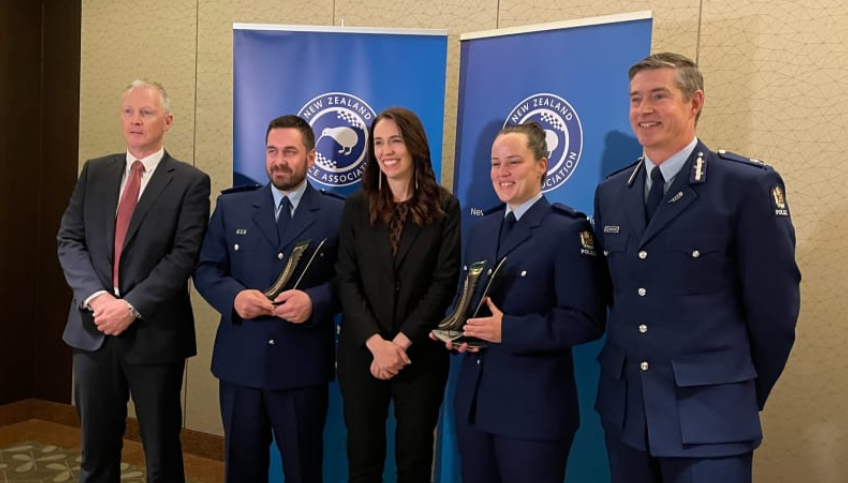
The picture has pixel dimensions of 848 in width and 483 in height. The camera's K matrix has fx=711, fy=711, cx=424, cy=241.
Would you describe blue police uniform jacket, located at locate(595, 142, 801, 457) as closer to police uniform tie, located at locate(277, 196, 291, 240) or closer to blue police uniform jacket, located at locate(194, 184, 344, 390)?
blue police uniform jacket, located at locate(194, 184, 344, 390)

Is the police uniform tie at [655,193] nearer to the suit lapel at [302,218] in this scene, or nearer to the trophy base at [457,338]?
the trophy base at [457,338]

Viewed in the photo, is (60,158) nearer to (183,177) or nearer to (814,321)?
(183,177)

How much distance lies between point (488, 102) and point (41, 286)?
3302mm

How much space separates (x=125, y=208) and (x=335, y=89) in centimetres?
104

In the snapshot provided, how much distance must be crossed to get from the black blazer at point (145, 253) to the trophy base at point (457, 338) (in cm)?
116

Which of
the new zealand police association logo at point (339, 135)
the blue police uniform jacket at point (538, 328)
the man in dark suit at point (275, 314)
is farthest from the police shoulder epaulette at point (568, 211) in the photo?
the new zealand police association logo at point (339, 135)

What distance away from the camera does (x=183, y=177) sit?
286cm

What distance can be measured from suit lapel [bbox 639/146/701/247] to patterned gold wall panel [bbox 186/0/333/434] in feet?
9.41

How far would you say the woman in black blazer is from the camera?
2.43 meters

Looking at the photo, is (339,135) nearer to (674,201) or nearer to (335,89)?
(335,89)

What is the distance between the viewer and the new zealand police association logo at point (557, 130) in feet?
9.25

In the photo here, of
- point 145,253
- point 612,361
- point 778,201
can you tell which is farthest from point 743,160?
point 145,253

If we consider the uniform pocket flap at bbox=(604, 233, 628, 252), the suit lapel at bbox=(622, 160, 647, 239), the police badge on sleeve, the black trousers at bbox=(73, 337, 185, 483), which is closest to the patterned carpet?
the black trousers at bbox=(73, 337, 185, 483)

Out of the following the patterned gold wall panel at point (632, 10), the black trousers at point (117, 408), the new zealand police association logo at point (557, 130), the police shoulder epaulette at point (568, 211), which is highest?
the patterned gold wall panel at point (632, 10)
